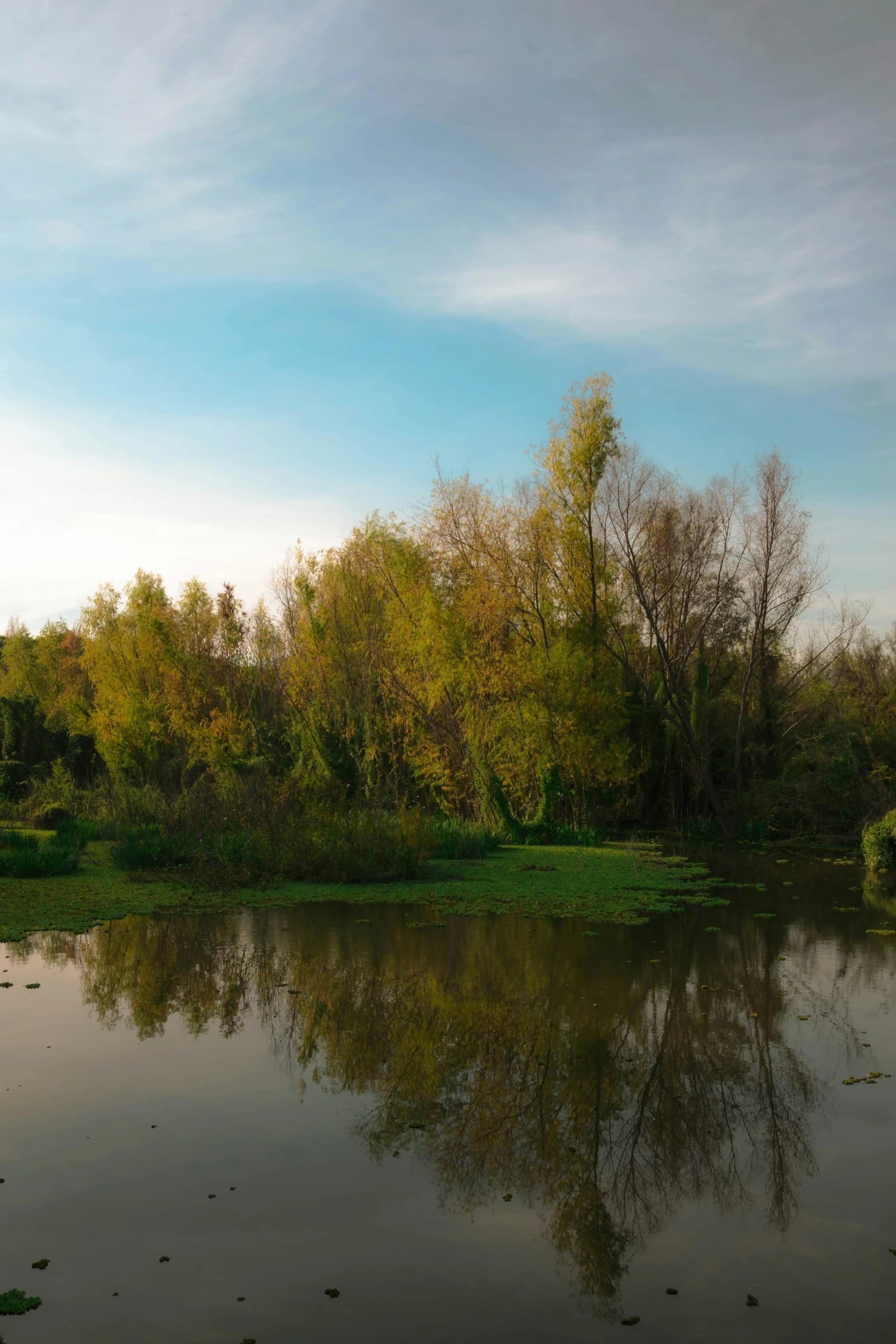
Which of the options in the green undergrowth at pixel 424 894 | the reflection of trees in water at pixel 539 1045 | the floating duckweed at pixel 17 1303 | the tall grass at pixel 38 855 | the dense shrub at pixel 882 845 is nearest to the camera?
the floating duckweed at pixel 17 1303

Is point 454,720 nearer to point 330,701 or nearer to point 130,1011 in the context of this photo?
point 330,701

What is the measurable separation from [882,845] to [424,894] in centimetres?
735

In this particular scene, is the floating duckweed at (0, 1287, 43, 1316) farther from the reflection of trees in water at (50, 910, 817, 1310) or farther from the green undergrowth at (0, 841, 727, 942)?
the green undergrowth at (0, 841, 727, 942)

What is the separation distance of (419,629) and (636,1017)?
12.6 meters

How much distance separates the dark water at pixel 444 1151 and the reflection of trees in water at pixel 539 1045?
2 cm

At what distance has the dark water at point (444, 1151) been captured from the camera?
10.4 feet

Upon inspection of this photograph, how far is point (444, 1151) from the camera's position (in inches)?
168

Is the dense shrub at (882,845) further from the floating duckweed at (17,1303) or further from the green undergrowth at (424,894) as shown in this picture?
the floating duckweed at (17,1303)

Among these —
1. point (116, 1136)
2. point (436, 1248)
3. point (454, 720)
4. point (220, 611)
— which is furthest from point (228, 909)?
point (220, 611)

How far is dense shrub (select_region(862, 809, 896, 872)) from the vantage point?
1405cm

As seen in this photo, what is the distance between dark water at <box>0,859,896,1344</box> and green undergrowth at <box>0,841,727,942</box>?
2.26m

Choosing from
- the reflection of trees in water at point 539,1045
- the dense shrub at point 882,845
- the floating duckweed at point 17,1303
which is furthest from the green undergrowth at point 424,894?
the floating duckweed at point 17,1303

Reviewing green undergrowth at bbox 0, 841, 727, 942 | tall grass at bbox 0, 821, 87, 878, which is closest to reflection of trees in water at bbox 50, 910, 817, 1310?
green undergrowth at bbox 0, 841, 727, 942

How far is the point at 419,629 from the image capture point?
60.1ft
